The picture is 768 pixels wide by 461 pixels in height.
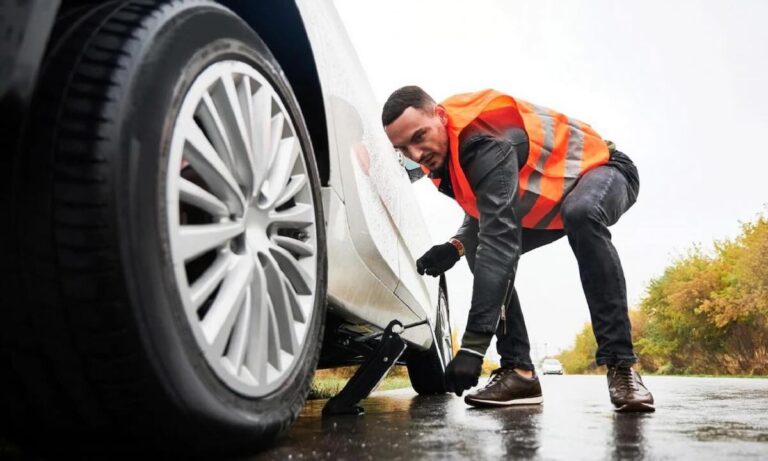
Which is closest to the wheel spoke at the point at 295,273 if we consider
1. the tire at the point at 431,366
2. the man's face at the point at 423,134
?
the man's face at the point at 423,134

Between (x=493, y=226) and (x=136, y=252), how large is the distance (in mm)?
1877

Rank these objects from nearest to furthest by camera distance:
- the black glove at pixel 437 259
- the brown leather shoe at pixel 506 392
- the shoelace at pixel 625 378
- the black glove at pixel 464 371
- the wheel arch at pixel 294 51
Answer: the wheel arch at pixel 294 51 → the black glove at pixel 464 371 → the shoelace at pixel 625 378 → the brown leather shoe at pixel 506 392 → the black glove at pixel 437 259

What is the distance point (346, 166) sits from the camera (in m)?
2.22

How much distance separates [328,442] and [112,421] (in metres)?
0.75

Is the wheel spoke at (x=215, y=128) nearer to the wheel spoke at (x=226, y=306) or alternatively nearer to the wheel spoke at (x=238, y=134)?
the wheel spoke at (x=238, y=134)

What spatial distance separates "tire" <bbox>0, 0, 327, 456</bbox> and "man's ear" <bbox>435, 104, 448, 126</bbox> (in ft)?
5.00

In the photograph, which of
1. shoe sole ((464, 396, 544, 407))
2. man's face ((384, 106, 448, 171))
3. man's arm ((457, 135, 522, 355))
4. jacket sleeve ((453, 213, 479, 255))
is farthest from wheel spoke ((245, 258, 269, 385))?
jacket sleeve ((453, 213, 479, 255))

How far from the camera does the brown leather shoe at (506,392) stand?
10.2ft

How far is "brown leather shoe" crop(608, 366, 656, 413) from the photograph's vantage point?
8.82ft

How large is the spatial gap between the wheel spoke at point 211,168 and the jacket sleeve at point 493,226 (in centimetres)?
145

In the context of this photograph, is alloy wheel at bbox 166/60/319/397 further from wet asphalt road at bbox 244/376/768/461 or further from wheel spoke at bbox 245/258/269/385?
wet asphalt road at bbox 244/376/768/461

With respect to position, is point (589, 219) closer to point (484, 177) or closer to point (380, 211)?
point (484, 177)

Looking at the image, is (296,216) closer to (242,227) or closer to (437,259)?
(242,227)

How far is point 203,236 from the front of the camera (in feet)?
4.44
